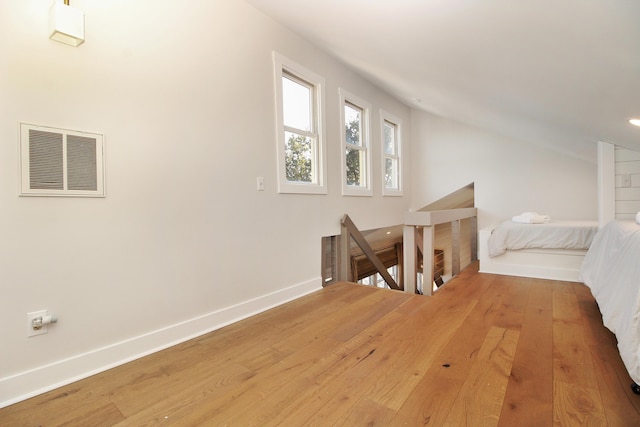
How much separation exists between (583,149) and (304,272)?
11.8 feet

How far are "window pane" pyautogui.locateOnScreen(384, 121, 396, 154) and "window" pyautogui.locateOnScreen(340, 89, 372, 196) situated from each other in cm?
84

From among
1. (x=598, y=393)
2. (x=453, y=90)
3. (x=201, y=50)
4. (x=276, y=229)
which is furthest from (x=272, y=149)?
(x=598, y=393)

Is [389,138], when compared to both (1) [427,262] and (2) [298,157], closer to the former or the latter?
(2) [298,157]

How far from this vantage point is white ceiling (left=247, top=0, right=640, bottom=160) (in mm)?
1083

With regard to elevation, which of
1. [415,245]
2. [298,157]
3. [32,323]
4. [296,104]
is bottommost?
[32,323]

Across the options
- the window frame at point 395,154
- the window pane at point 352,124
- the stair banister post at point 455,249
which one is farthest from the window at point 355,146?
the stair banister post at point 455,249

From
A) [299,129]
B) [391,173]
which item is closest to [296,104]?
[299,129]

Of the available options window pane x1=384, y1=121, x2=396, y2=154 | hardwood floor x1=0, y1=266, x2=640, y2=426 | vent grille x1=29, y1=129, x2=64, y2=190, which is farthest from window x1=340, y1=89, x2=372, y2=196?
vent grille x1=29, y1=129, x2=64, y2=190

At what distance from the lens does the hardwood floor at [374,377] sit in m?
1.24

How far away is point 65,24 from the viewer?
4.36 feet

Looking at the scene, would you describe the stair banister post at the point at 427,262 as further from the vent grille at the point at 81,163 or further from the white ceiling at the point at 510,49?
the vent grille at the point at 81,163

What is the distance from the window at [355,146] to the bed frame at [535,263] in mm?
1662

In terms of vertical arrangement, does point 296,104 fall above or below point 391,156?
above

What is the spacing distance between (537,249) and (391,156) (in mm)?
2361
